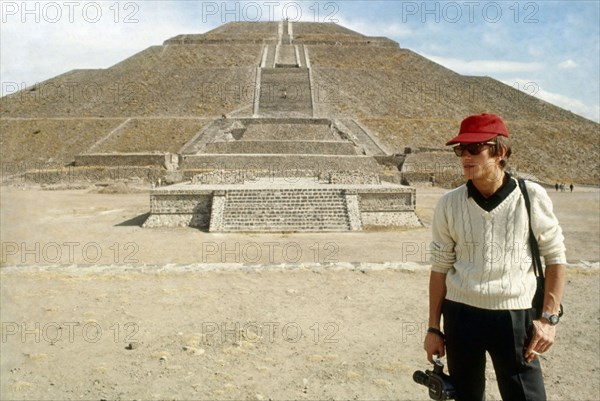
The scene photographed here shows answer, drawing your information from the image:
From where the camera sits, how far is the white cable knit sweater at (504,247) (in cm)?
255

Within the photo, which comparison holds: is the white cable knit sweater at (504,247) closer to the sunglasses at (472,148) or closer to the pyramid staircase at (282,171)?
the sunglasses at (472,148)

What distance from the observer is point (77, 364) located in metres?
5.31

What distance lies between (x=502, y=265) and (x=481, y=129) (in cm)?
71

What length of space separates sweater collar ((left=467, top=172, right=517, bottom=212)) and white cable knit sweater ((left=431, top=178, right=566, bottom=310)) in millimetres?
18

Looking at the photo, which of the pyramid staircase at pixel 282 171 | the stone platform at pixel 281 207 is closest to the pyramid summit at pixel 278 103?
the pyramid staircase at pixel 282 171

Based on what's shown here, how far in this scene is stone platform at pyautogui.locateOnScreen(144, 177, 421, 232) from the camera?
46.7 ft

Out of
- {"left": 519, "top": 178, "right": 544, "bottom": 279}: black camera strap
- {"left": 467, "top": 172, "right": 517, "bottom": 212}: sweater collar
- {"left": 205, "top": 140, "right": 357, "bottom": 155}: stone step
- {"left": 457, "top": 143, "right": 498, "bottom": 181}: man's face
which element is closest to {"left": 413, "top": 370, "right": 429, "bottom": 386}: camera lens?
{"left": 519, "top": 178, "right": 544, "bottom": 279}: black camera strap

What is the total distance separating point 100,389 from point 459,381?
11.5 feet

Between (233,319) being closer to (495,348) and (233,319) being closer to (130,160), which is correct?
(495,348)

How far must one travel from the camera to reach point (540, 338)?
251 cm

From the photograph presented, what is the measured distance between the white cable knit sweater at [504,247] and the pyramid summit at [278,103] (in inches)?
1034

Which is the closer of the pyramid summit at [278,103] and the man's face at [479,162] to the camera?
the man's face at [479,162]

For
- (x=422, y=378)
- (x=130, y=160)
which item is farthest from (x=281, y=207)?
(x=130, y=160)

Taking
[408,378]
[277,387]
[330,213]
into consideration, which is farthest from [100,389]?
[330,213]
